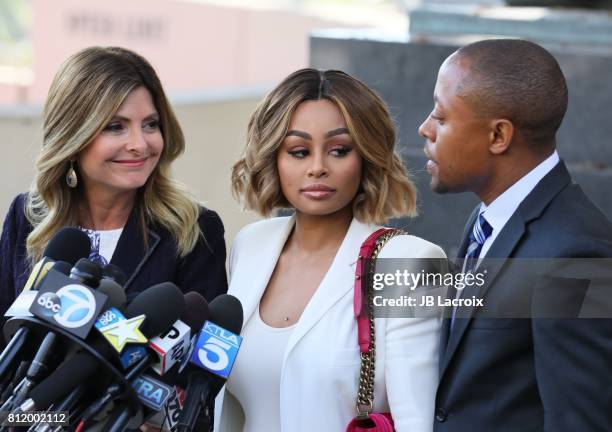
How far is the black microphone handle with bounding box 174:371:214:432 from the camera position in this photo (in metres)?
3.09

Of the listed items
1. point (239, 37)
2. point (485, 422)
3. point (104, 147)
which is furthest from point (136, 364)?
point (239, 37)

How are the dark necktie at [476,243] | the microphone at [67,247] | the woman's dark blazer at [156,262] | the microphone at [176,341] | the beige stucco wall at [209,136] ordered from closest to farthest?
the microphone at [176,341], the microphone at [67,247], the dark necktie at [476,243], the woman's dark blazer at [156,262], the beige stucco wall at [209,136]

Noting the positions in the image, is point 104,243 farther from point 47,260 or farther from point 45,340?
point 45,340

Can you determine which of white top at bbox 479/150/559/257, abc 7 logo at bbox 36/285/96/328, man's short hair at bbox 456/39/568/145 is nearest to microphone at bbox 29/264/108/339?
abc 7 logo at bbox 36/285/96/328

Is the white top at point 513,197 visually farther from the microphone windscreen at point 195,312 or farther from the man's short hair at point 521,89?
the microphone windscreen at point 195,312

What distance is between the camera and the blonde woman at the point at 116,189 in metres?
4.46

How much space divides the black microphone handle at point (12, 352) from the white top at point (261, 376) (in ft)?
3.47

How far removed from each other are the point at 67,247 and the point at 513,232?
1326 millimetres

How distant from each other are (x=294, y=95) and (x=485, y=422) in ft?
4.56

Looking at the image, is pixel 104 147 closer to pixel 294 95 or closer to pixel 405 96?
pixel 294 95

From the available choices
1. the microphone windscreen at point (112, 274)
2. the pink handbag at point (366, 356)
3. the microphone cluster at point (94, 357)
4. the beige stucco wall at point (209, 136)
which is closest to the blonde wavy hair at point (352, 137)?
the pink handbag at point (366, 356)

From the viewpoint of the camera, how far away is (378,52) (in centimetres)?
766

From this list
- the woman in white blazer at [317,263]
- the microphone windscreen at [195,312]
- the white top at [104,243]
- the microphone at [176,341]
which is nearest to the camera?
the microphone at [176,341]

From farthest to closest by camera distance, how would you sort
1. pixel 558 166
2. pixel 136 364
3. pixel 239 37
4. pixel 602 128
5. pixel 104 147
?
pixel 239 37, pixel 602 128, pixel 104 147, pixel 558 166, pixel 136 364
